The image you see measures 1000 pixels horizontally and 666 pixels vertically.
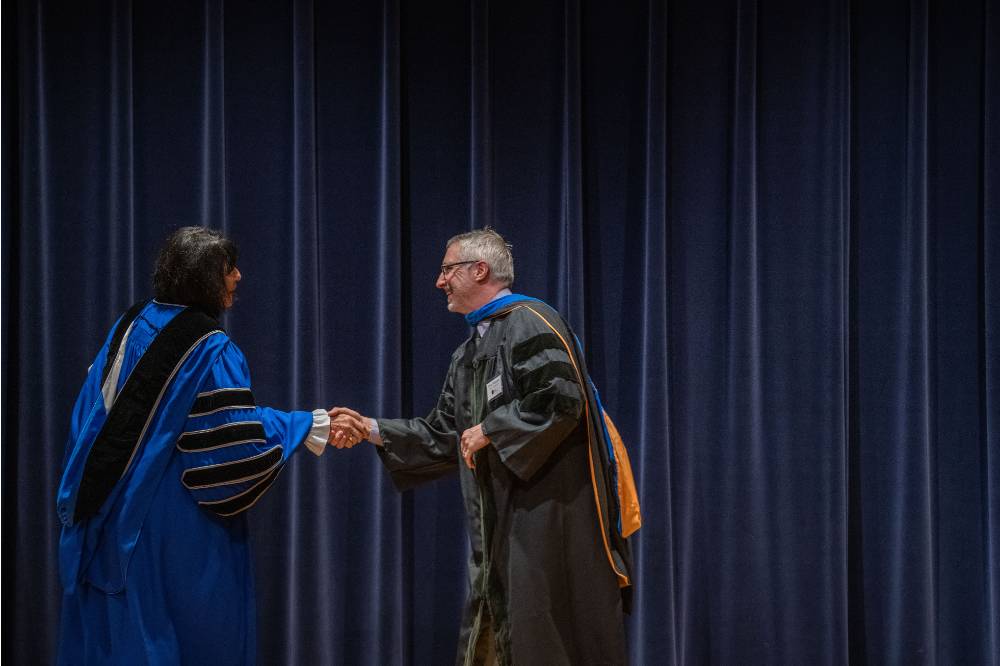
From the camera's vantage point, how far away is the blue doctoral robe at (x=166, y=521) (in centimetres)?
244

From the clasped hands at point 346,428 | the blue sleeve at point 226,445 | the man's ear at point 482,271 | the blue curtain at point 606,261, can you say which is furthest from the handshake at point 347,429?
the man's ear at point 482,271

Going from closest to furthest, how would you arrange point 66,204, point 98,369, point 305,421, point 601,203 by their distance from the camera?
1. point 98,369
2. point 305,421
3. point 66,204
4. point 601,203

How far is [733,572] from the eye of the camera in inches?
143

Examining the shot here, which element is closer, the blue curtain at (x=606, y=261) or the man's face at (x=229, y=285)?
the man's face at (x=229, y=285)

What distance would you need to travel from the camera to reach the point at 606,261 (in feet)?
12.2

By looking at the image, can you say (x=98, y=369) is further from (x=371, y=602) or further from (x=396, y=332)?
(x=371, y=602)

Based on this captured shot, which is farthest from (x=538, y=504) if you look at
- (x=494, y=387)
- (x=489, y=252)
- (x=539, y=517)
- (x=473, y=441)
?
(x=489, y=252)

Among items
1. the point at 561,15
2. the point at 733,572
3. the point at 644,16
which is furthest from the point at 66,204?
the point at 733,572

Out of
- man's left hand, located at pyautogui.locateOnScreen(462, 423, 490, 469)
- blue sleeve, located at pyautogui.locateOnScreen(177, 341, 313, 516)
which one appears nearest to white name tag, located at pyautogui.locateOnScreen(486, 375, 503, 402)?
man's left hand, located at pyautogui.locateOnScreen(462, 423, 490, 469)

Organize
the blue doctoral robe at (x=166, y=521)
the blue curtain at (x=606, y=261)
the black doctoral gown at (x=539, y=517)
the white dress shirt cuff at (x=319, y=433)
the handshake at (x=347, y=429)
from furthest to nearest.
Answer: the blue curtain at (x=606, y=261) < the handshake at (x=347, y=429) < the white dress shirt cuff at (x=319, y=433) < the black doctoral gown at (x=539, y=517) < the blue doctoral robe at (x=166, y=521)

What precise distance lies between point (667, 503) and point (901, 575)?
1009 mm

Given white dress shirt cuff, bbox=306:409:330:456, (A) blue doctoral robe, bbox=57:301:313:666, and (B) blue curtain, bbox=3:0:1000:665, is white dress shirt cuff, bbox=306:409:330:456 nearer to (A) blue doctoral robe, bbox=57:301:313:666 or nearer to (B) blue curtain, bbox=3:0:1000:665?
(A) blue doctoral robe, bbox=57:301:313:666

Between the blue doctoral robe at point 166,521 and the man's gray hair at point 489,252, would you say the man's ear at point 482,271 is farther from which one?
the blue doctoral robe at point 166,521

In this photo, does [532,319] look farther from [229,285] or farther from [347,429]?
[229,285]
